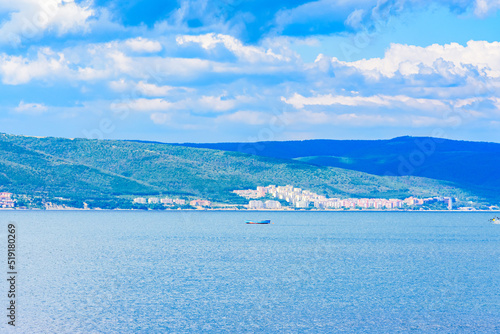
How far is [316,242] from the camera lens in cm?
13562

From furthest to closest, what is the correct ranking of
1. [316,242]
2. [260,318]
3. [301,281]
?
[316,242], [301,281], [260,318]

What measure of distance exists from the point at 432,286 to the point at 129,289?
28632 millimetres

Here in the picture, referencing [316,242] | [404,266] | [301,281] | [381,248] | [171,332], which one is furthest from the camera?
[316,242]

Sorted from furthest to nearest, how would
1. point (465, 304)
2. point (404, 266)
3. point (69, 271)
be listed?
1. point (404, 266)
2. point (69, 271)
3. point (465, 304)

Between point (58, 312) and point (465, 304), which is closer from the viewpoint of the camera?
point (58, 312)

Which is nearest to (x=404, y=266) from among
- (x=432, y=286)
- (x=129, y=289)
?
(x=432, y=286)

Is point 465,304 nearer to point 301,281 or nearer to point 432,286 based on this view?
point 432,286

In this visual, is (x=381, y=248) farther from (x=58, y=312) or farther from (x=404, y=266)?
(x=58, y=312)

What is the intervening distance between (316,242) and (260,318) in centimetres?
8183

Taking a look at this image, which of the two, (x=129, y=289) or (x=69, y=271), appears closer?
(x=129, y=289)

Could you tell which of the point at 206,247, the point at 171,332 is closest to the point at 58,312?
the point at 171,332

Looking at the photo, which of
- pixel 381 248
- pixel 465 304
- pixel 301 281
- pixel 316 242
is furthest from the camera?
pixel 316 242

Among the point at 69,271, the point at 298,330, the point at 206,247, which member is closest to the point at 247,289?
the point at 298,330

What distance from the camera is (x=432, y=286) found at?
7131 cm
